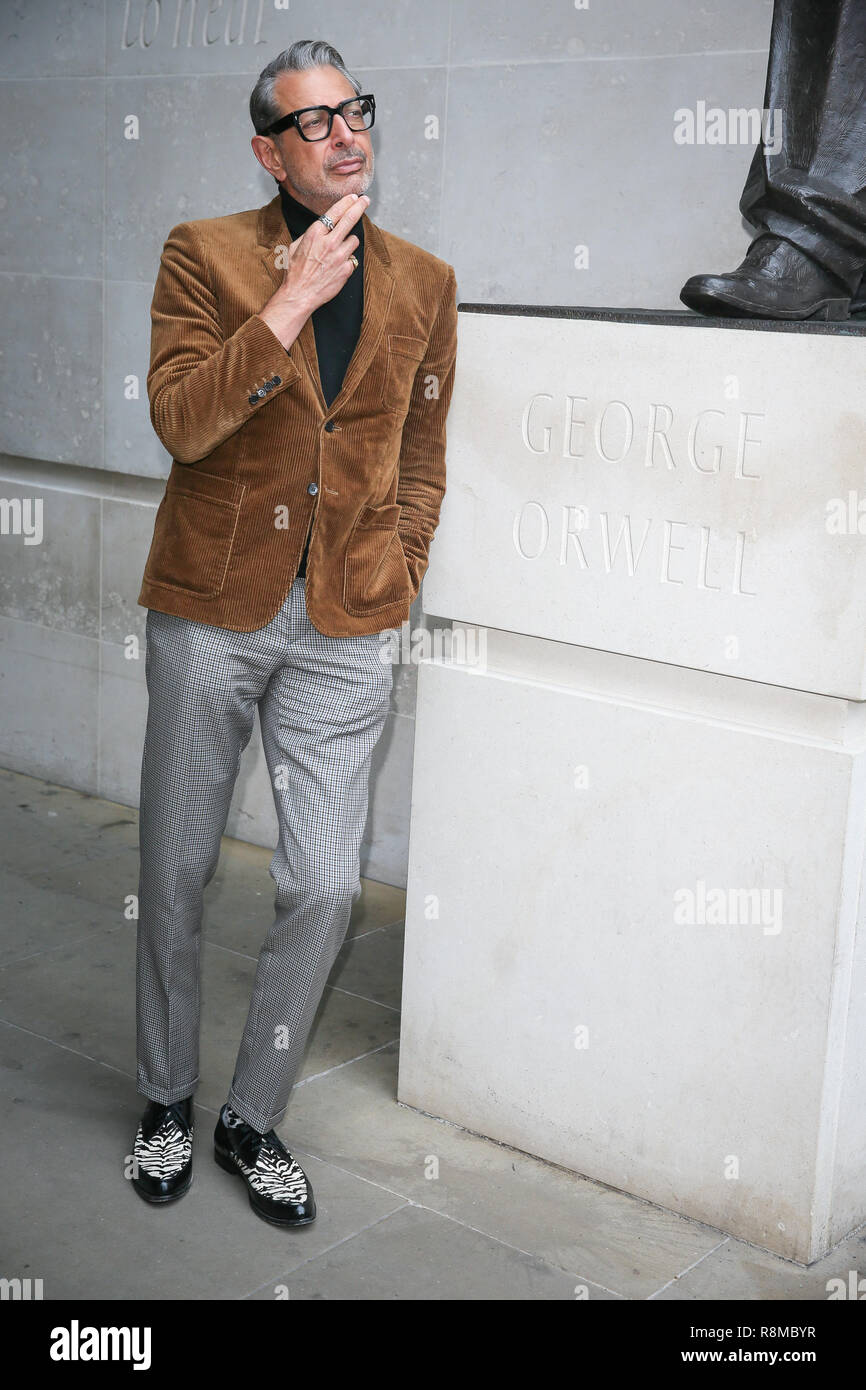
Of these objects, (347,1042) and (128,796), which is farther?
(128,796)

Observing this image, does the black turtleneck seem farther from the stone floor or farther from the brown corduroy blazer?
the stone floor

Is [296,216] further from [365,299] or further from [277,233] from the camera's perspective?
[365,299]

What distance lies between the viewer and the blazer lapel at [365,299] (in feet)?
8.77

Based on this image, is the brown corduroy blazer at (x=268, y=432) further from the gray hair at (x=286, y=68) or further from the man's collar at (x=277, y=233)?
the gray hair at (x=286, y=68)

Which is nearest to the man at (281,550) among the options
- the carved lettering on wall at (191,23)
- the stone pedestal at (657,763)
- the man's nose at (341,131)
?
the man's nose at (341,131)

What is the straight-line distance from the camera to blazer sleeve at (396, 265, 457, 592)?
294 centimetres

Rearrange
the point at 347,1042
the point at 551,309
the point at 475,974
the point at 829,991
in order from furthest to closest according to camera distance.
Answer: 1. the point at 347,1042
2. the point at 475,974
3. the point at 551,309
4. the point at 829,991

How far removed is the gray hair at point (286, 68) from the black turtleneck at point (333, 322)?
146mm

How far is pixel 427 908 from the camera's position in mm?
3291

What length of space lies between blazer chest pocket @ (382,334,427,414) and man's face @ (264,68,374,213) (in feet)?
0.92

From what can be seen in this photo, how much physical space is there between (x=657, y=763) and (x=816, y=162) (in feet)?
3.97
